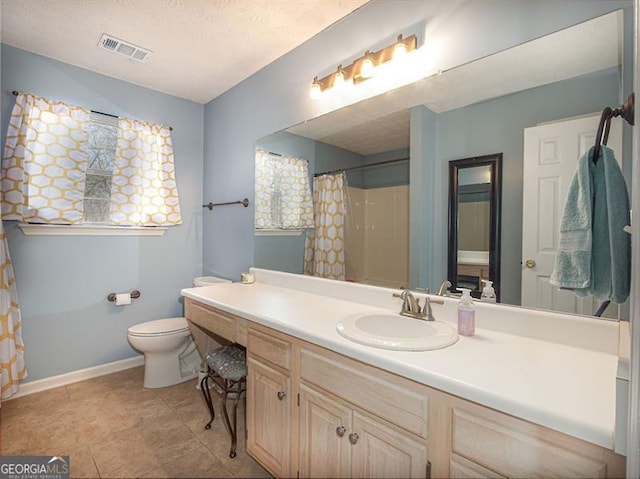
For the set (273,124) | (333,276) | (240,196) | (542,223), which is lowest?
(333,276)

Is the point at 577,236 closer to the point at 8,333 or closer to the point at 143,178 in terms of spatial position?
the point at 143,178

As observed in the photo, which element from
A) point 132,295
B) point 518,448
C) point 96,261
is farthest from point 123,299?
point 518,448

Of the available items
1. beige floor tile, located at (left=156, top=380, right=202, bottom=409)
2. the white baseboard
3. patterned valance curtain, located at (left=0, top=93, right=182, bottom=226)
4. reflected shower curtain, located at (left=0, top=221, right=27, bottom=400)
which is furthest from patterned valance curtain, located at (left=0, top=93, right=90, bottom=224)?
beige floor tile, located at (left=156, top=380, right=202, bottom=409)

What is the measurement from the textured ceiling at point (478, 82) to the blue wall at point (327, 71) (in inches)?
1.9

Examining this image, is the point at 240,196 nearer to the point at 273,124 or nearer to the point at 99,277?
the point at 273,124

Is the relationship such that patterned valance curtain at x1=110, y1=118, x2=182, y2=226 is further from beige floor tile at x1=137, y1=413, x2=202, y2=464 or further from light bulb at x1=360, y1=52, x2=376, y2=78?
light bulb at x1=360, y1=52, x2=376, y2=78

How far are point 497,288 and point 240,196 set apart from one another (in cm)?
195

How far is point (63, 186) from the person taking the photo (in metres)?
2.22

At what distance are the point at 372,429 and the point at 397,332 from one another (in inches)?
17.1

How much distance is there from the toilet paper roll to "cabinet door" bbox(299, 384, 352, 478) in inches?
77.5

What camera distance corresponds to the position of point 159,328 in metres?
2.28

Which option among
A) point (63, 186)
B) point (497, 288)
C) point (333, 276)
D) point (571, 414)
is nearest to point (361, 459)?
point (571, 414)

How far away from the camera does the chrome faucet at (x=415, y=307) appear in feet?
4.32

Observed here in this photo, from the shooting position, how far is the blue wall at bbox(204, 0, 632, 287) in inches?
46.5
